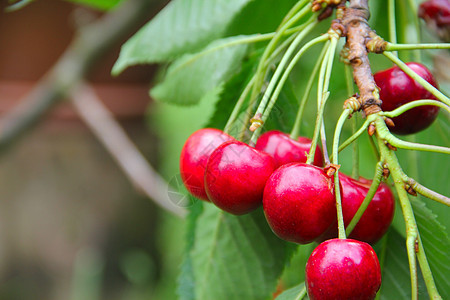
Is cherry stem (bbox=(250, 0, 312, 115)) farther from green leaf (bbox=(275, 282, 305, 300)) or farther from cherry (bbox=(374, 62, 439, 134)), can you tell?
green leaf (bbox=(275, 282, 305, 300))

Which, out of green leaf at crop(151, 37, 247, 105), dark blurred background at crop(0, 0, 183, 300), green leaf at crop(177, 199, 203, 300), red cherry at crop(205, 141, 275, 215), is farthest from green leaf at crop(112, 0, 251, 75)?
dark blurred background at crop(0, 0, 183, 300)

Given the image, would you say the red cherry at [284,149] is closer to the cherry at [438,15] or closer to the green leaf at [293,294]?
the green leaf at [293,294]

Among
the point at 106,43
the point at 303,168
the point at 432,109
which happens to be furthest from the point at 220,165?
the point at 106,43

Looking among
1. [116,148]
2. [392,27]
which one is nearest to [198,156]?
[392,27]

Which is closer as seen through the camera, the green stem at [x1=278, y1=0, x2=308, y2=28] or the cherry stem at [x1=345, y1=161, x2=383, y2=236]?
the cherry stem at [x1=345, y1=161, x2=383, y2=236]

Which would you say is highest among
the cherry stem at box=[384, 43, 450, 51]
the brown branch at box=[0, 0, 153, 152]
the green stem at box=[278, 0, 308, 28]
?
the green stem at box=[278, 0, 308, 28]

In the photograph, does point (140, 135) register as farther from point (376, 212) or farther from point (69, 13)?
point (376, 212)

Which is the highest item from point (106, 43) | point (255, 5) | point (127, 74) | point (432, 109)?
point (255, 5)
